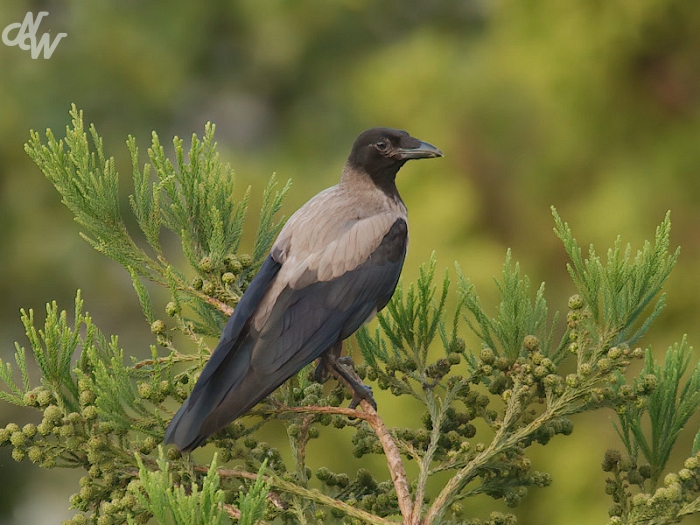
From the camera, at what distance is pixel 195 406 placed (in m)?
2.22

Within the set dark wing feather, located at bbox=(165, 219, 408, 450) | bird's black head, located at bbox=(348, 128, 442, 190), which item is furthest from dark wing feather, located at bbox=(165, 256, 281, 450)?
bird's black head, located at bbox=(348, 128, 442, 190)

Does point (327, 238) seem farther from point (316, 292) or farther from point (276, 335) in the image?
point (276, 335)

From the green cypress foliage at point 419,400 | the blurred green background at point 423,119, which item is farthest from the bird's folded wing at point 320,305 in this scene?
the blurred green background at point 423,119

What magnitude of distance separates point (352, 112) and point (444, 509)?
9.56 meters

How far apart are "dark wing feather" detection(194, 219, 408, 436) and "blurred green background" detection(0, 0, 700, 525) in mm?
2085

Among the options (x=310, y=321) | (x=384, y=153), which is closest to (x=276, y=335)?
(x=310, y=321)

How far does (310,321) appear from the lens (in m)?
2.70

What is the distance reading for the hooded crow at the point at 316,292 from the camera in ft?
7.61

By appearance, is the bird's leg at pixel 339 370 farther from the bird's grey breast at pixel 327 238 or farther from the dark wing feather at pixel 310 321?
the bird's grey breast at pixel 327 238

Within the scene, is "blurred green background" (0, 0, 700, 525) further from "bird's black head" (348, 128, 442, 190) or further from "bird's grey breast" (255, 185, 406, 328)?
"bird's grey breast" (255, 185, 406, 328)

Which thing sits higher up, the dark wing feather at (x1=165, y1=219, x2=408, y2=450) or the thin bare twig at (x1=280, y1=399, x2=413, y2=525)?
the dark wing feather at (x1=165, y1=219, x2=408, y2=450)

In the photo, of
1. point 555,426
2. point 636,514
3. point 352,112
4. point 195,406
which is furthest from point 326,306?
point 352,112

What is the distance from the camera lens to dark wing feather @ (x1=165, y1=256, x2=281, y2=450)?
7.04 feet

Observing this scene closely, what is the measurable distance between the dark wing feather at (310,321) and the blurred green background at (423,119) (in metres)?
2.08
